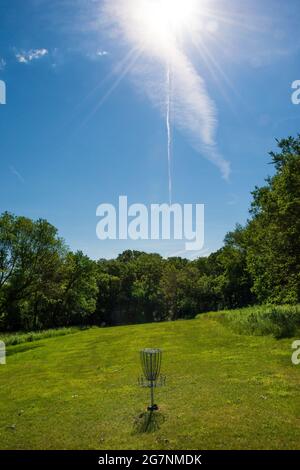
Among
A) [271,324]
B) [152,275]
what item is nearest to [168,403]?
[271,324]

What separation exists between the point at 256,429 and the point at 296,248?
55.6 ft

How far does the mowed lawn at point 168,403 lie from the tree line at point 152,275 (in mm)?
8084

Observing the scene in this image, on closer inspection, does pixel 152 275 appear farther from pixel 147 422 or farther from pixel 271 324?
pixel 147 422

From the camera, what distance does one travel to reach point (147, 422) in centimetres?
891

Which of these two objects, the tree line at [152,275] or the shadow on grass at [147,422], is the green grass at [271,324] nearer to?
the tree line at [152,275]

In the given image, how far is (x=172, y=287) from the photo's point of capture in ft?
267

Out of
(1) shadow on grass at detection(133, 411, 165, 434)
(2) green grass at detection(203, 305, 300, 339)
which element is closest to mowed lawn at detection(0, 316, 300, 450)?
(1) shadow on grass at detection(133, 411, 165, 434)

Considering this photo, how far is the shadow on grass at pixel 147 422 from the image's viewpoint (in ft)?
27.8

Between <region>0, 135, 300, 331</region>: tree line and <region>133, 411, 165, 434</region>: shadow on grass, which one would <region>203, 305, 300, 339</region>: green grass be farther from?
<region>133, 411, 165, 434</region>: shadow on grass

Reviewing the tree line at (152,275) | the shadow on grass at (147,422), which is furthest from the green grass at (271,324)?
the shadow on grass at (147,422)

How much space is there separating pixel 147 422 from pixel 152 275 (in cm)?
7816

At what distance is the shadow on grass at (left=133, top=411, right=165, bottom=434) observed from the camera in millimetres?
8477

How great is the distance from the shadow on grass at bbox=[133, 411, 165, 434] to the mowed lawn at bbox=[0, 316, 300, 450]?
3cm
